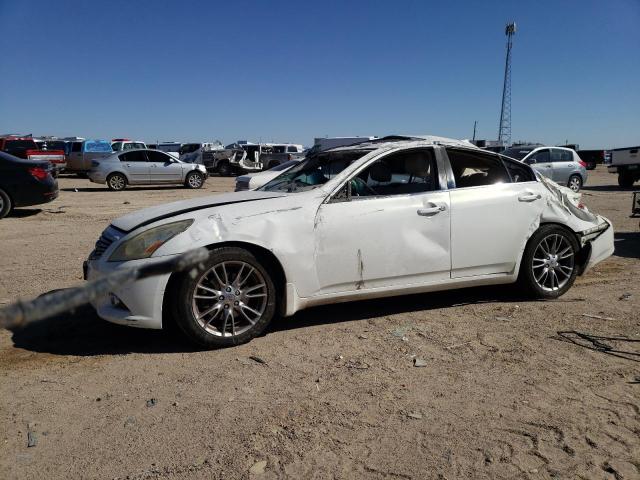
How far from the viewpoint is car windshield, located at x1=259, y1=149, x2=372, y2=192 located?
4637 mm

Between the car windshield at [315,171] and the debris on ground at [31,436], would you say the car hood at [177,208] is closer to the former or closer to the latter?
the car windshield at [315,171]

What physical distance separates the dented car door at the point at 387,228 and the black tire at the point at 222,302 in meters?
0.51

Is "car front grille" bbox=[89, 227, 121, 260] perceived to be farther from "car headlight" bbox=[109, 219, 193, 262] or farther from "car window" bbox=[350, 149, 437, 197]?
"car window" bbox=[350, 149, 437, 197]

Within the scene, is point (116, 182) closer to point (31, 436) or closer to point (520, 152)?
point (520, 152)

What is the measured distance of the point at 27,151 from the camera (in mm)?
24219

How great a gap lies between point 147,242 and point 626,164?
74.1 ft

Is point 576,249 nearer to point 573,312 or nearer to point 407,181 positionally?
point 573,312

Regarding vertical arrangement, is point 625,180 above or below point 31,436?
above

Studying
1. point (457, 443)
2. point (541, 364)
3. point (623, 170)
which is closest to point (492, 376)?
point (541, 364)

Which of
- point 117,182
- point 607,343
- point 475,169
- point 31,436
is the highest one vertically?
point 475,169

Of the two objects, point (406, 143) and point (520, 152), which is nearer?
point (406, 143)

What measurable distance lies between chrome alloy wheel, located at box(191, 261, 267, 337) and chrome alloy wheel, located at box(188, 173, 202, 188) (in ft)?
59.2

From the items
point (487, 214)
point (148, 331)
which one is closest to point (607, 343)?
point (487, 214)

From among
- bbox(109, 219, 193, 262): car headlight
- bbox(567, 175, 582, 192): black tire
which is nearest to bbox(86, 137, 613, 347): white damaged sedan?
Answer: bbox(109, 219, 193, 262): car headlight
